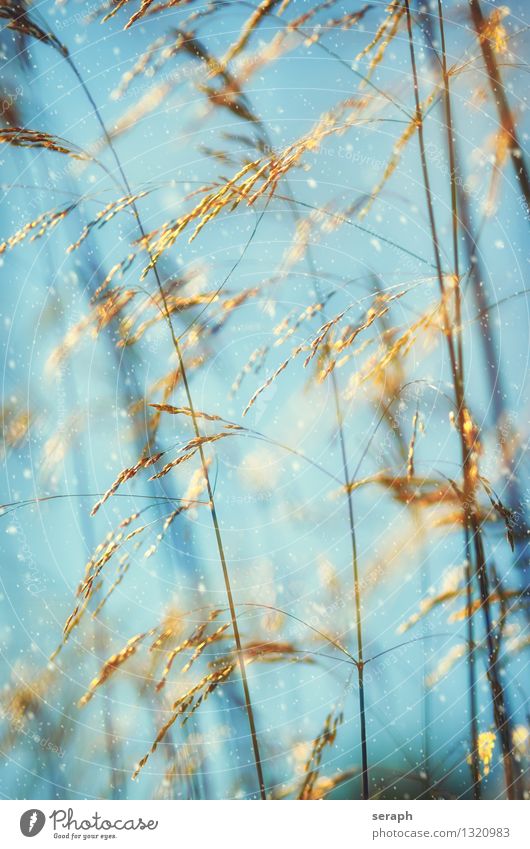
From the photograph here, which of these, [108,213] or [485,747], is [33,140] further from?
[485,747]

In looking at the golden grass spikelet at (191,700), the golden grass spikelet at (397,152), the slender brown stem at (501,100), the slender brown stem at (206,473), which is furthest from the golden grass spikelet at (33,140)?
the golden grass spikelet at (191,700)

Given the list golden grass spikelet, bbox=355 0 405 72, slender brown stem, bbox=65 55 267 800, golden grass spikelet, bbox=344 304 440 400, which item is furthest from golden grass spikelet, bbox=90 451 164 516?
golden grass spikelet, bbox=355 0 405 72

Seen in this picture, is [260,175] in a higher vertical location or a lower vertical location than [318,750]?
higher

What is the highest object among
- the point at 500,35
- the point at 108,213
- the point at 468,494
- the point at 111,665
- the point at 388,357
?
the point at 500,35

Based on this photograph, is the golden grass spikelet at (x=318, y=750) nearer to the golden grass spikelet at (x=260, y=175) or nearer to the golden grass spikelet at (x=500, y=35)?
the golden grass spikelet at (x=260, y=175)

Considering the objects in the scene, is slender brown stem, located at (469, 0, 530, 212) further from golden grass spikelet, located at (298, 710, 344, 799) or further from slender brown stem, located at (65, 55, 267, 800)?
golden grass spikelet, located at (298, 710, 344, 799)

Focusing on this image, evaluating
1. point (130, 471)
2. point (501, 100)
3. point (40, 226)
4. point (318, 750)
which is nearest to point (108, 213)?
point (40, 226)

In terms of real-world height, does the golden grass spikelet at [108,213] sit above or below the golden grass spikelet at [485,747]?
above

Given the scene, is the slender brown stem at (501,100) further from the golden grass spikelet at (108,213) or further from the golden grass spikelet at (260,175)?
the golden grass spikelet at (108,213)

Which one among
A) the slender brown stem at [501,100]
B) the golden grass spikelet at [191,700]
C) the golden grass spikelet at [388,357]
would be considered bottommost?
the golden grass spikelet at [191,700]
